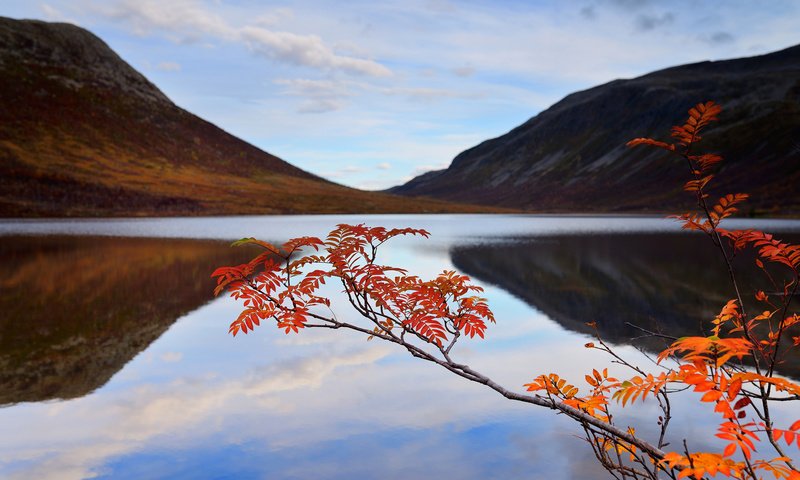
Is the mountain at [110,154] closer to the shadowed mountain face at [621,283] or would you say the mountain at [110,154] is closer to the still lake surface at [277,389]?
the shadowed mountain face at [621,283]

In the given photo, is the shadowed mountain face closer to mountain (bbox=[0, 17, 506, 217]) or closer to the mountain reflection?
the mountain reflection

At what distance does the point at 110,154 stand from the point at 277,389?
15730 cm

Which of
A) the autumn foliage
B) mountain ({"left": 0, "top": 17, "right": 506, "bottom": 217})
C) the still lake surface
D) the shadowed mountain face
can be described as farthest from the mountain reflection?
mountain ({"left": 0, "top": 17, "right": 506, "bottom": 217})

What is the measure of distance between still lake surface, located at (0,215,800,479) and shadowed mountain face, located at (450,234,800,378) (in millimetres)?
153

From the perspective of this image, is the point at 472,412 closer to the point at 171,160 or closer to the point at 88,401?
the point at 88,401

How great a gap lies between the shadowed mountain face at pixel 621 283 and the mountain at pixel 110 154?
96937mm

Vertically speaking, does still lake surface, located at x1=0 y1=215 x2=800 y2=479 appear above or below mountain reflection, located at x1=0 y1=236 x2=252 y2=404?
below

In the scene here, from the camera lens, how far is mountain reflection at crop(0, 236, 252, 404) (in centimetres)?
1069

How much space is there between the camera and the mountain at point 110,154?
11238cm

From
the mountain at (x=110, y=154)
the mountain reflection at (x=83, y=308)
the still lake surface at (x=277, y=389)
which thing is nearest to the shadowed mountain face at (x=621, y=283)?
the still lake surface at (x=277, y=389)

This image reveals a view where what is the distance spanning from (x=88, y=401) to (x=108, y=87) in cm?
20430

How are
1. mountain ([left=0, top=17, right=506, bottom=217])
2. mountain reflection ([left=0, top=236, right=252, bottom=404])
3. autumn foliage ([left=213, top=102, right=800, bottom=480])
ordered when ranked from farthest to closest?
mountain ([left=0, top=17, right=506, bottom=217]) → mountain reflection ([left=0, top=236, right=252, bottom=404]) → autumn foliage ([left=213, top=102, right=800, bottom=480])

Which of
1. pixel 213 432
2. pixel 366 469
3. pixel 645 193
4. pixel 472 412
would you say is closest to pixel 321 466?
pixel 366 469

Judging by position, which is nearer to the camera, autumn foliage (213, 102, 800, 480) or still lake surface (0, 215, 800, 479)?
autumn foliage (213, 102, 800, 480)
